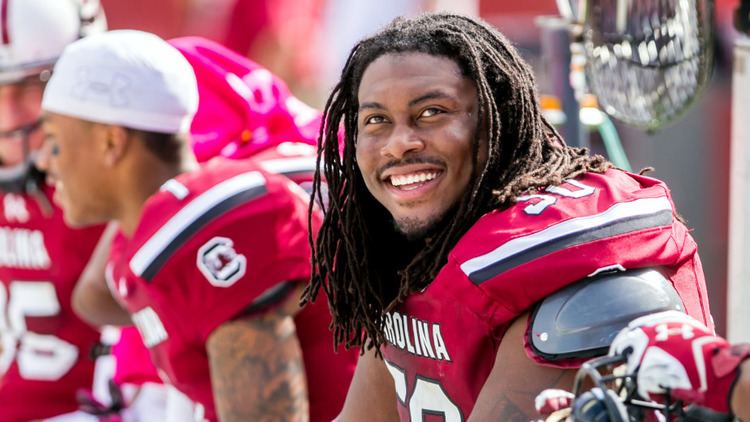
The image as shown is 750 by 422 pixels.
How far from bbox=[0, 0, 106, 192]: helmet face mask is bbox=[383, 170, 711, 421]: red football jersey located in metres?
2.42

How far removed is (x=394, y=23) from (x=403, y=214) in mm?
376

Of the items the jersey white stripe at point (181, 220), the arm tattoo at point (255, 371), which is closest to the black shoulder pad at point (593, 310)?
the arm tattoo at point (255, 371)

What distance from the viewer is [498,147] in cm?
254

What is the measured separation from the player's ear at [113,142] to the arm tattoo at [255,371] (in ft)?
2.25

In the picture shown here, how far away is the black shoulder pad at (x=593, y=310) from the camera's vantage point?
2.20 meters

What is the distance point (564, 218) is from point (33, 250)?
8.75ft

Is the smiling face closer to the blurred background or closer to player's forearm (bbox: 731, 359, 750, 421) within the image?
player's forearm (bbox: 731, 359, 750, 421)

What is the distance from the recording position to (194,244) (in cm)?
344

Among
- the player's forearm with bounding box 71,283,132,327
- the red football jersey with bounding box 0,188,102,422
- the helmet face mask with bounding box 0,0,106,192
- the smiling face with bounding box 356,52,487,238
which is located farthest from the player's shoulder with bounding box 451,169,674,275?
the helmet face mask with bounding box 0,0,106,192

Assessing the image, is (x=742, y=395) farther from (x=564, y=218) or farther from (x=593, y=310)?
(x=564, y=218)

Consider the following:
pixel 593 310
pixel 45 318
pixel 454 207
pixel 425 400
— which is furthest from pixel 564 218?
pixel 45 318

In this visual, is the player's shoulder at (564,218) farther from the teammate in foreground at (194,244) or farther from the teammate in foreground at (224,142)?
the teammate in foreground at (224,142)

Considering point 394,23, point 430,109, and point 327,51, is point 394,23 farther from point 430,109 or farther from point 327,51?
point 327,51

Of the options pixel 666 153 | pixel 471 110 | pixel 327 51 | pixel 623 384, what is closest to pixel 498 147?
pixel 471 110
